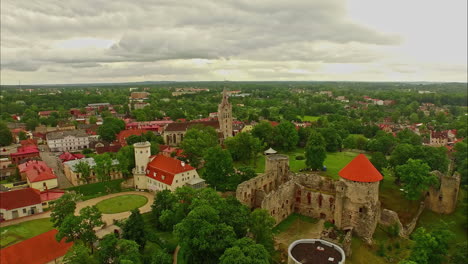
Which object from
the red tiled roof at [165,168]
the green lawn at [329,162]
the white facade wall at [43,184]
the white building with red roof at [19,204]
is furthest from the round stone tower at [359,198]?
the white facade wall at [43,184]

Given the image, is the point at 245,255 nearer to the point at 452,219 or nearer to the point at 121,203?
the point at 121,203

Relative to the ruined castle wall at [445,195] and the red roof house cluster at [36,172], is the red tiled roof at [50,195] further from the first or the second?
the ruined castle wall at [445,195]

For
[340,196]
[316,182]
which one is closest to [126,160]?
[316,182]

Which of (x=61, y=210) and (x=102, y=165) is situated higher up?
(x=102, y=165)

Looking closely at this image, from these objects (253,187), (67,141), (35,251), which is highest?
(253,187)

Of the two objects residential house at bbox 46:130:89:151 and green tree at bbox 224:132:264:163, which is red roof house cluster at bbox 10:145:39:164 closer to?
residential house at bbox 46:130:89:151

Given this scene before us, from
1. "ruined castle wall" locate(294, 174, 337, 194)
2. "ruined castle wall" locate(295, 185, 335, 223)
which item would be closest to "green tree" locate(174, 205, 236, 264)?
"ruined castle wall" locate(295, 185, 335, 223)
